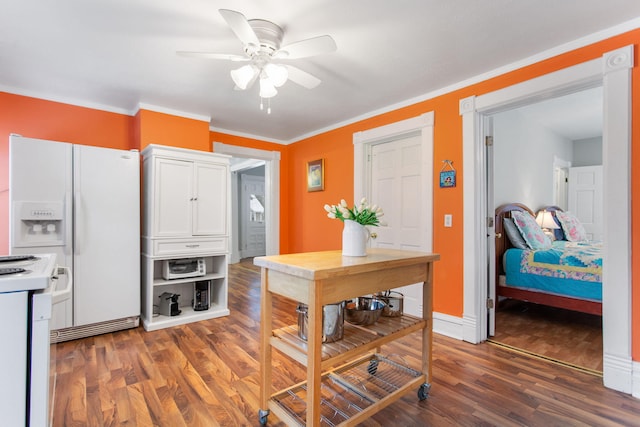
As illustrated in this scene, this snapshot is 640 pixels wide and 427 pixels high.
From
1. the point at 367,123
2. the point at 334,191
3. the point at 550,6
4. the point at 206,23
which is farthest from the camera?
the point at 334,191

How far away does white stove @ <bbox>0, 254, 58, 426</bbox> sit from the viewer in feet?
3.38

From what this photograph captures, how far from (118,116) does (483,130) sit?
3.87 metres

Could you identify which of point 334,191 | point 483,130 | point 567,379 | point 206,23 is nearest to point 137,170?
point 206,23

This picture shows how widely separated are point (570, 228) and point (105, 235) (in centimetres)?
603

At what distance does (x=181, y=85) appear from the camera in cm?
293

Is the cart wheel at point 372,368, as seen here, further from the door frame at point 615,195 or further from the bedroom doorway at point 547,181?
the door frame at point 615,195

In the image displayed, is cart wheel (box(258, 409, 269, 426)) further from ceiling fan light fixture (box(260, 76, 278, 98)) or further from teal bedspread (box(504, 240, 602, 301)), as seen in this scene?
teal bedspread (box(504, 240, 602, 301))

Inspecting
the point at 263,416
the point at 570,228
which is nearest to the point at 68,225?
the point at 263,416

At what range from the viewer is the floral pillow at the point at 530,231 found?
3.72m

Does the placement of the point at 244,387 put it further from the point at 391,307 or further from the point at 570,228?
the point at 570,228

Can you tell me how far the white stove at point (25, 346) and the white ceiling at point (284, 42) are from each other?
5.42 feet

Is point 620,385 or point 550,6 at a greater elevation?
point 550,6

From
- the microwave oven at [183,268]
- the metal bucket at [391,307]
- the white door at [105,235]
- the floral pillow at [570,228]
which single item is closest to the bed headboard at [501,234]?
the floral pillow at [570,228]

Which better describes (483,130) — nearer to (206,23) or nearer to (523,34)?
(523,34)
